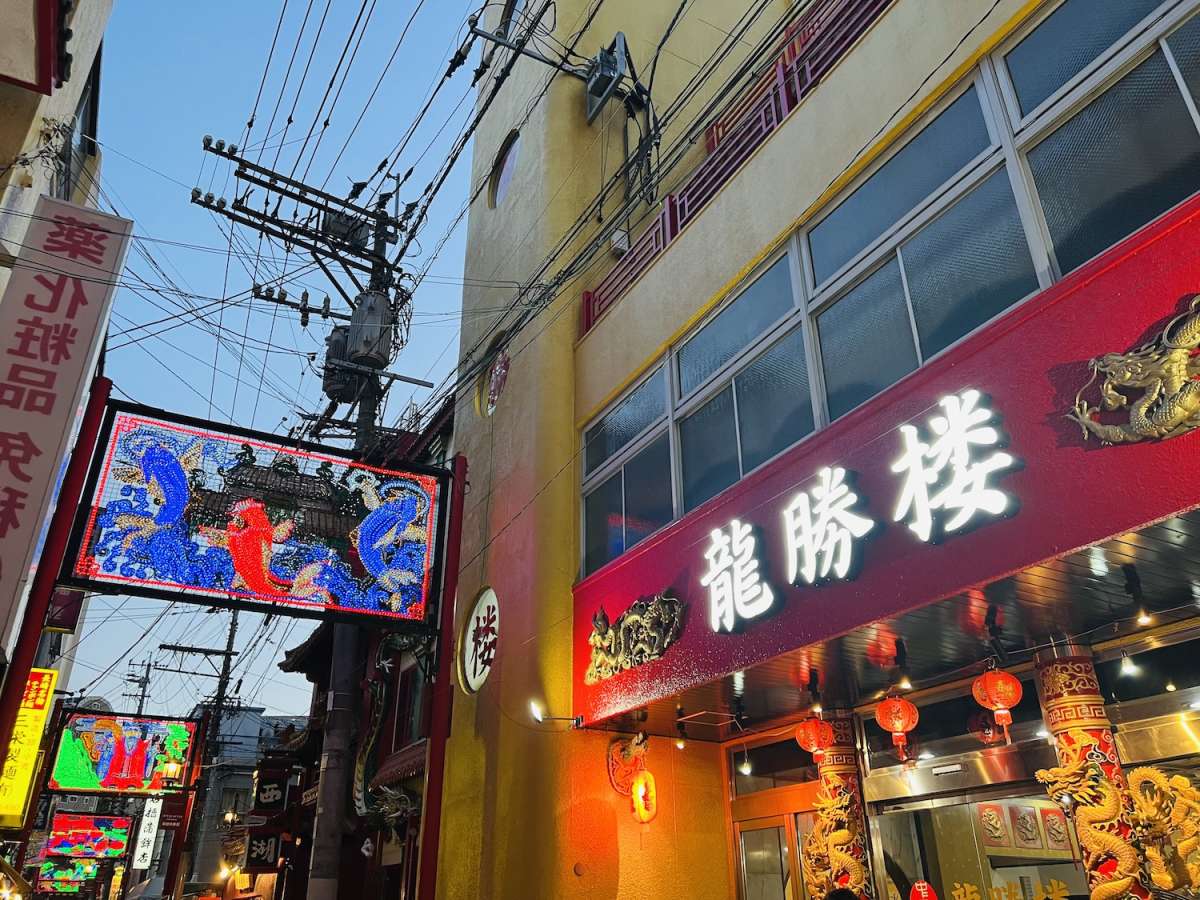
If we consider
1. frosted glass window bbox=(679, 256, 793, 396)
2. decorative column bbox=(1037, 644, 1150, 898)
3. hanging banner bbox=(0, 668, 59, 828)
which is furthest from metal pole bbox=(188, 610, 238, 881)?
decorative column bbox=(1037, 644, 1150, 898)

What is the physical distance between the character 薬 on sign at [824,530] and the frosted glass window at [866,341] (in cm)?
91

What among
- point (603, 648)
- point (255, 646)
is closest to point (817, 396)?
point (603, 648)

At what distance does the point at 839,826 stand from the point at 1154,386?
219 inches

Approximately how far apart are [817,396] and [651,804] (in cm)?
540

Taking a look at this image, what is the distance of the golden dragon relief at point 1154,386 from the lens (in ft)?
14.7

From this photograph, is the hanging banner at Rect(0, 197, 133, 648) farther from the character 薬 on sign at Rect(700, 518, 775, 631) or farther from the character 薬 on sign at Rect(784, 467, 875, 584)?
the character 薬 on sign at Rect(784, 467, 875, 584)

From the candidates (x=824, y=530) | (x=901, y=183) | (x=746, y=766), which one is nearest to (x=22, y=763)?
(x=746, y=766)

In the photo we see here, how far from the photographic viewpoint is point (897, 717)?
25.4ft

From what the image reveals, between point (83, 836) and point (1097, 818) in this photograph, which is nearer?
point (1097, 818)

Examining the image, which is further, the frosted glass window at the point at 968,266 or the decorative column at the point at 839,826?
the decorative column at the point at 839,826

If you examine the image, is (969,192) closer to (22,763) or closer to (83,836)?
(22,763)

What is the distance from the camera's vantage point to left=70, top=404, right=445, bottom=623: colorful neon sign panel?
1052 cm

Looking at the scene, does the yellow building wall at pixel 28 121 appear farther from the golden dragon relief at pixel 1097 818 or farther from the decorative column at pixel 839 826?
the golden dragon relief at pixel 1097 818

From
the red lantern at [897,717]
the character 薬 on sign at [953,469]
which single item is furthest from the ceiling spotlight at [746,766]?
the character 薬 on sign at [953,469]
